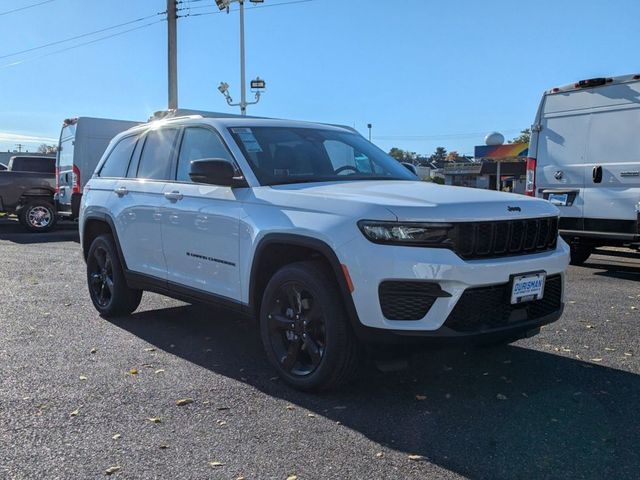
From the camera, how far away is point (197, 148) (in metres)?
5.14

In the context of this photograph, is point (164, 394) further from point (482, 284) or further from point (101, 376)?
point (482, 284)

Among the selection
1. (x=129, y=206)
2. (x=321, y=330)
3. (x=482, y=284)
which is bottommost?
(x=321, y=330)

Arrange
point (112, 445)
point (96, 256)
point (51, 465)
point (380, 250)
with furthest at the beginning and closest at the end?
point (96, 256)
point (380, 250)
point (112, 445)
point (51, 465)

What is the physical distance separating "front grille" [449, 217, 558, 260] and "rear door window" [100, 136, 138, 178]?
12.2ft

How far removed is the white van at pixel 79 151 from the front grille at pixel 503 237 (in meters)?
12.0

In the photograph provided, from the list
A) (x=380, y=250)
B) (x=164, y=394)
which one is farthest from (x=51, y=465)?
(x=380, y=250)

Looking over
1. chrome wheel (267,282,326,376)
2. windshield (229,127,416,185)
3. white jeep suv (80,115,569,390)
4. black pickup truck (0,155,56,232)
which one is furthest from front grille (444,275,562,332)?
black pickup truck (0,155,56,232)

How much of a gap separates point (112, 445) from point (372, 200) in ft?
6.57

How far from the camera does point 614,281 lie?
28.0 feet

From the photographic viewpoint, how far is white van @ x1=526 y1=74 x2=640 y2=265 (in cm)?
856

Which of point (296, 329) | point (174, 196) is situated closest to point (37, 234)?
point (174, 196)

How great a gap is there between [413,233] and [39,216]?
49.1ft

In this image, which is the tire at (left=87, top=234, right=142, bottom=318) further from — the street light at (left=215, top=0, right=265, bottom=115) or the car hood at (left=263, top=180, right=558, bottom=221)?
the street light at (left=215, top=0, right=265, bottom=115)

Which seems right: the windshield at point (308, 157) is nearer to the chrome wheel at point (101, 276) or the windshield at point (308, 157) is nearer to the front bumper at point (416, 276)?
the front bumper at point (416, 276)
